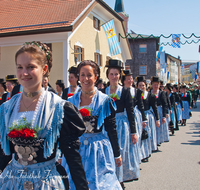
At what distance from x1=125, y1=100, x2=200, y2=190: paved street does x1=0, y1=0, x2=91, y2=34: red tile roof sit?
31.2 ft

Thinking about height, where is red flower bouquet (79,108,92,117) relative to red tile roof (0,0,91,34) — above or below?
below

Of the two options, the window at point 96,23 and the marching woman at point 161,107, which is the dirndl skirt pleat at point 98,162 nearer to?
the marching woman at point 161,107

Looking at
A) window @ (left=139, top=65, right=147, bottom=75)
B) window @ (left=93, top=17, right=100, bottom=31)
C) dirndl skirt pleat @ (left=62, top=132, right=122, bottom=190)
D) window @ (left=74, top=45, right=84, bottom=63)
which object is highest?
window @ (left=93, top=17, right=100, bottom=31)

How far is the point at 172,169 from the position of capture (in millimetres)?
5930

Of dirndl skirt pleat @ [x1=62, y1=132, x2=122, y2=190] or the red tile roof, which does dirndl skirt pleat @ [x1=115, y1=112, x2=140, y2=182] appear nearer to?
dirndl skirt pleat @ [x1=62, y1=132, x2=122, y2=190]

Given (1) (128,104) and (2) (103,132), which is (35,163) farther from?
(1) (128,104)

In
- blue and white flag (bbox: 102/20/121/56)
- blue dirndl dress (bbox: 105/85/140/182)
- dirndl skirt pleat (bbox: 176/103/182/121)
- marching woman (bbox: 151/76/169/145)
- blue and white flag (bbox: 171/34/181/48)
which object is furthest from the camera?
blue and white flag (bbox: 102/20/121/56)

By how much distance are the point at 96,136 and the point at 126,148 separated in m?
1.83

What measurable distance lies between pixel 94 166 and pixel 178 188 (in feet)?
8.72

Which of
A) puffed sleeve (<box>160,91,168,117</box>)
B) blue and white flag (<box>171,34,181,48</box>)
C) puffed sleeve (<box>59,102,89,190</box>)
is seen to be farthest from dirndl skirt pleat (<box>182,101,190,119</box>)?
puffed sleeve (<box>59,102,89,190</box>)

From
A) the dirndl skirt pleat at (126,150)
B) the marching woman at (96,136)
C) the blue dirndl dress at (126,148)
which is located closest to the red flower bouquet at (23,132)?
the marching woman at (96,136)

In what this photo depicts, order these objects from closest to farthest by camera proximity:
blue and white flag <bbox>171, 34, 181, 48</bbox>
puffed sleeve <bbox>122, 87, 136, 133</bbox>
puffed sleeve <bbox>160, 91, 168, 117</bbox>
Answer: puffed sleeve <bbox>122, 87, 136, 133</bbox> → puffed sleeve <bbox>160, 91, 168, 117</bbox> → blue and white flag <bbox>171, 34, 181, 48</bbox>

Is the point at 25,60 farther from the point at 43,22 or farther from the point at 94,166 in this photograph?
the point at 43,22

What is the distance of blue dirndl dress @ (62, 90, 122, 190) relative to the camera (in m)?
2.85
